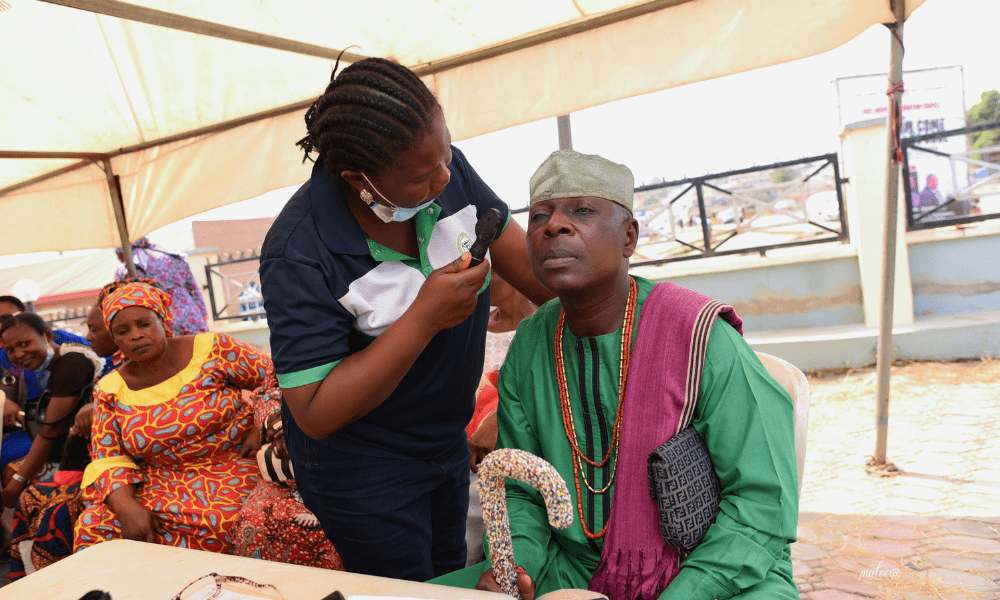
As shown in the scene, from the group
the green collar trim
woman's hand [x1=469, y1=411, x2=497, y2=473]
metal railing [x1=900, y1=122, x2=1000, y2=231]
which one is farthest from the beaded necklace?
metal railing [x1=900, y1=122, x2=1000, y2=231]

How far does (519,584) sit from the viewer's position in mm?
1431

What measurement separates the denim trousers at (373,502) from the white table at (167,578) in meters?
0.17

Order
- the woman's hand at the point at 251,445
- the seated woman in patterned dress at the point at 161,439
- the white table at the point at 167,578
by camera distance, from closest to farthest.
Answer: the white table at the point at 167,578, the seated woman in patterned dress at the point at 161,439, the woman's hand at the point at 251,445

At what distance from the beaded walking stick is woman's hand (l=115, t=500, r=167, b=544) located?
211 centimetres

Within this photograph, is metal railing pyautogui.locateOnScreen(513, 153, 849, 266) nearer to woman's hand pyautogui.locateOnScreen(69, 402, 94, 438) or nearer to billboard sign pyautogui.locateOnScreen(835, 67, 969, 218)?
billboard sign pyautogui.locateOnScreen(835, 67, 969, 218)

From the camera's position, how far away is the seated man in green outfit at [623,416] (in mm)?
1501

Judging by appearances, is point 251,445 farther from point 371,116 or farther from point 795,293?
point 795,293

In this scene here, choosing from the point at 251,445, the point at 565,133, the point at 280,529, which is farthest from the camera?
the point at 565,133

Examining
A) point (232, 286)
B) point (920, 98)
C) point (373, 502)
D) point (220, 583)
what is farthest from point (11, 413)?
point (920, 98)

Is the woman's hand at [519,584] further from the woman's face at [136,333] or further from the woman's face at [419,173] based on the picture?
the woman's face at [136,333]

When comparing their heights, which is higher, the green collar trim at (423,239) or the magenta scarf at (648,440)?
the green collar trim at (423,239)

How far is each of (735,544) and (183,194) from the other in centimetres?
455

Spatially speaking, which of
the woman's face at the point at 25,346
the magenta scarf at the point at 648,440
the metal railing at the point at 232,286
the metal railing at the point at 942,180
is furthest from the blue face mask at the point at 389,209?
the metal railing at the point at 232,286

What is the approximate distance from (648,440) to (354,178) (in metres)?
0.95
